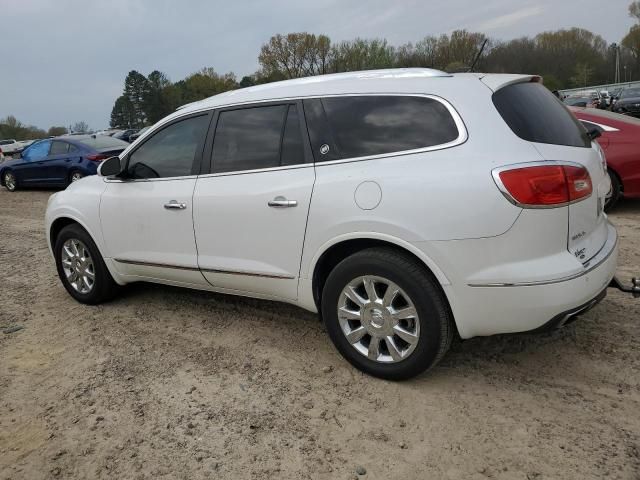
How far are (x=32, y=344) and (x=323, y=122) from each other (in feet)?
9.19

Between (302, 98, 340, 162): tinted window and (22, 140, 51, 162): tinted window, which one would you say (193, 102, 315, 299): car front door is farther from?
(22, 140, 51, 162): tinted window

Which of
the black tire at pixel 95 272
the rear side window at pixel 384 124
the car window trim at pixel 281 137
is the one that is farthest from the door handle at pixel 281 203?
the black tire at pixel 95 272

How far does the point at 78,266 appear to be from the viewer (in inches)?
192

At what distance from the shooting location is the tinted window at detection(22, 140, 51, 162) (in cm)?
1349

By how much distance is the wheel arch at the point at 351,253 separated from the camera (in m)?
2.92

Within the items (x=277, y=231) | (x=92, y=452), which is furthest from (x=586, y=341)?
(x=92, y=452)

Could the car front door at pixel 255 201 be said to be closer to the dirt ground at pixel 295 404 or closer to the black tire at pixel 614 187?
the dirt ground at pixel 295 404

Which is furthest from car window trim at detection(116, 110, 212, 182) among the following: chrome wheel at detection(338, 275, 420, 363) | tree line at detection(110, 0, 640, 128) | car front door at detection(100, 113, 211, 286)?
tree line at detection(110, 0, 640, 128)

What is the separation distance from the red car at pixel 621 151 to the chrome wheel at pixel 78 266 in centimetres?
578

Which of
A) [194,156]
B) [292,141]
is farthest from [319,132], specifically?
[194,156]

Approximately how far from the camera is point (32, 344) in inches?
165

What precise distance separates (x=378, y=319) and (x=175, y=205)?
5.71 ft

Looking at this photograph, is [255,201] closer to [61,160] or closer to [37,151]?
[61,160]

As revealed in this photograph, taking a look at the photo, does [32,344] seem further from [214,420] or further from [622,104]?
[622,104]
